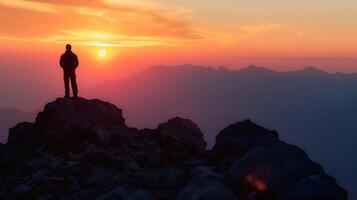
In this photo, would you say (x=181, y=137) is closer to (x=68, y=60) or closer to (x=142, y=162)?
(x=142, y=162)

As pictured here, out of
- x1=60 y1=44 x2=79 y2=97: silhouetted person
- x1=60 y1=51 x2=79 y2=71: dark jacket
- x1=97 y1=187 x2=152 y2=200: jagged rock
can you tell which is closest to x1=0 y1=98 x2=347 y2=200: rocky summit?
x1=97 y1=187 x2=152 y2=200: jagged rock

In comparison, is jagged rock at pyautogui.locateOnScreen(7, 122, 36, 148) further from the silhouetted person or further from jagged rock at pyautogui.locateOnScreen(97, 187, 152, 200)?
jagged rock at pyautogui.locateOnScreen(97, 187, 152, 200)

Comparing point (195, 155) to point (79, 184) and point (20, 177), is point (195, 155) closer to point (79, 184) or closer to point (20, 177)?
point (79, 184)

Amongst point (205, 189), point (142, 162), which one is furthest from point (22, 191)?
point (205, 189)

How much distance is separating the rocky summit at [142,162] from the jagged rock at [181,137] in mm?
68

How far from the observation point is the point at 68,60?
Answer: 33.3m

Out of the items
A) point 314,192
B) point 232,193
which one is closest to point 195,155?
point 232,193

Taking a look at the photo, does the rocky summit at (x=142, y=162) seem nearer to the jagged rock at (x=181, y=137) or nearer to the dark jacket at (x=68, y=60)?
the jagged rock at (x=181, y=137)

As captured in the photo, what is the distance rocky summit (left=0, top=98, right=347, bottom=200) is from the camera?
19.2 metres

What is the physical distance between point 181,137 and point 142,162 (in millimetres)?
6116

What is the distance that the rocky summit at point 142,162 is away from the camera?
19250 mm

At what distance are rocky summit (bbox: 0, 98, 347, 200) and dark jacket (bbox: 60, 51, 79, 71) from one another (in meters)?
2.39

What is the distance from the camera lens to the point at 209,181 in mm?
19906

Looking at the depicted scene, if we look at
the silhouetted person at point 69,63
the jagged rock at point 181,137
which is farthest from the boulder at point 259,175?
the silhouetted person at point 69,63
